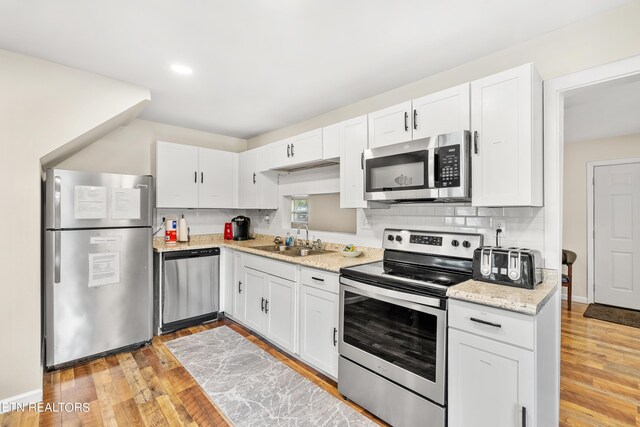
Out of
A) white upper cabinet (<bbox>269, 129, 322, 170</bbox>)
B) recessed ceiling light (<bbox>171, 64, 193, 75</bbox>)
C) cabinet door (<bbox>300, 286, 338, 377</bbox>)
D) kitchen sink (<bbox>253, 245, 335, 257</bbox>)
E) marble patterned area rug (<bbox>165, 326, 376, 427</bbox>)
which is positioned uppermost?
recessed ceiling light (<bbox>171, 64, 193, 75</bbox>)

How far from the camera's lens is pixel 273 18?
1.80 m

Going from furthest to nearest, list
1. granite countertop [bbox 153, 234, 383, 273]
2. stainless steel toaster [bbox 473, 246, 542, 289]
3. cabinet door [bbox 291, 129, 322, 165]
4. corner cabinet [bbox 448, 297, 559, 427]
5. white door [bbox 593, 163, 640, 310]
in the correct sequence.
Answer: white door [bbox 593, 163, 640, 310], cabinet door [bbox 291, 129, 322, 165], granite countertop [bbox 153, 234, 383, 273], stainless steel toaster [bbox 473, 246, 542, 289], corner cabinet [bbox 448, 297, 559, 427]

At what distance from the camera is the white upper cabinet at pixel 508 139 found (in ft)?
5.79

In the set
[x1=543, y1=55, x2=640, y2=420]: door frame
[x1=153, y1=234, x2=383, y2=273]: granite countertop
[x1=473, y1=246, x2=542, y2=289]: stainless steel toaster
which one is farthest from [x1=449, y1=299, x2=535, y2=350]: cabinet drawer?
[x1=153, y1=234, x2=383, y2=273]: granite countertop

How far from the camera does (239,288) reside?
3.45 meters

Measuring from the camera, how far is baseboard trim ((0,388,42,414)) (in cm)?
205

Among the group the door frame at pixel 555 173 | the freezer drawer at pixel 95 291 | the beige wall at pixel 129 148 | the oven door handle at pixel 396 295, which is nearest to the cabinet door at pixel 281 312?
the oven door handle at pixel 396 295

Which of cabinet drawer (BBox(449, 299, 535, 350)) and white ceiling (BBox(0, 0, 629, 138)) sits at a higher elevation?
white ceiling (BBox(0, 0, 629, 138))

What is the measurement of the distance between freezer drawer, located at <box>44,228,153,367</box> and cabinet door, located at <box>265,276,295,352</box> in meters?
1.21

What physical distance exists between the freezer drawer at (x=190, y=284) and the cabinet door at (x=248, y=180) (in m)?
0.78

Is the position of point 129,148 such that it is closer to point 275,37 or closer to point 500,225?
point 275,37

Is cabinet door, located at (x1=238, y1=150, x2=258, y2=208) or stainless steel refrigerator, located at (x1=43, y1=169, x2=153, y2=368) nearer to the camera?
stainless steel refrigerator, located at (x1=43, y1=169, x2=153, y2=368)

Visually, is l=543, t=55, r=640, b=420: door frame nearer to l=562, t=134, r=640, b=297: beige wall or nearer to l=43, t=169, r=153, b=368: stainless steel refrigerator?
l=43, t=169, r=153, b=368: stainless steel refrigerator

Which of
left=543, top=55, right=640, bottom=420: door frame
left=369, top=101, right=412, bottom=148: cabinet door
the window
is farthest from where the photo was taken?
the window
